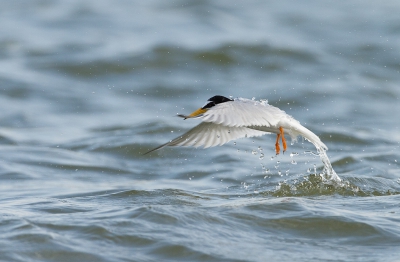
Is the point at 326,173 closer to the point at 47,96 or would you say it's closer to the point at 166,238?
the point at 166,238

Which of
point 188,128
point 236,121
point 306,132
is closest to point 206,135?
point 306,132

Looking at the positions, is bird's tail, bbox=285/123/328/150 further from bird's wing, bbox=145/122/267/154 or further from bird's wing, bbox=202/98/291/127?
bird's wing, bbox=145/122/267/154

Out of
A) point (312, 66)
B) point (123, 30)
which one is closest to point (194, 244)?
point (312, 66)

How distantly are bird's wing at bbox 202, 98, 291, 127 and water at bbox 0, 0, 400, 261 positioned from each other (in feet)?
2.61

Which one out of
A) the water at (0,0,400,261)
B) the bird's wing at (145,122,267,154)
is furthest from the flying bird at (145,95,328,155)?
the water at (0,0,400,261)

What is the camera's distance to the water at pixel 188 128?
5.23m

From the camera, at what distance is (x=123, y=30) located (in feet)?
53.7

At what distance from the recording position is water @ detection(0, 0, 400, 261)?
5.23 metres

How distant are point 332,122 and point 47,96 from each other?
5334 millimetres

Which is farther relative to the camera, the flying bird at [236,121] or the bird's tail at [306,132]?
the bird's tail at [306,132]

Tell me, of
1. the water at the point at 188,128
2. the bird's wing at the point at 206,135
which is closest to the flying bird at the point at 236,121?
the bird's wing at the point at 206,135

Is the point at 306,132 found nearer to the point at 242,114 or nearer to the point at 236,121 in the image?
the point at 242,114

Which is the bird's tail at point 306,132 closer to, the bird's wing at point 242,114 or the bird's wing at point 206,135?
the bird's wing at point 242,114

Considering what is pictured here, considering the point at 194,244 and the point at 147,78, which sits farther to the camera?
the point at 147,78
